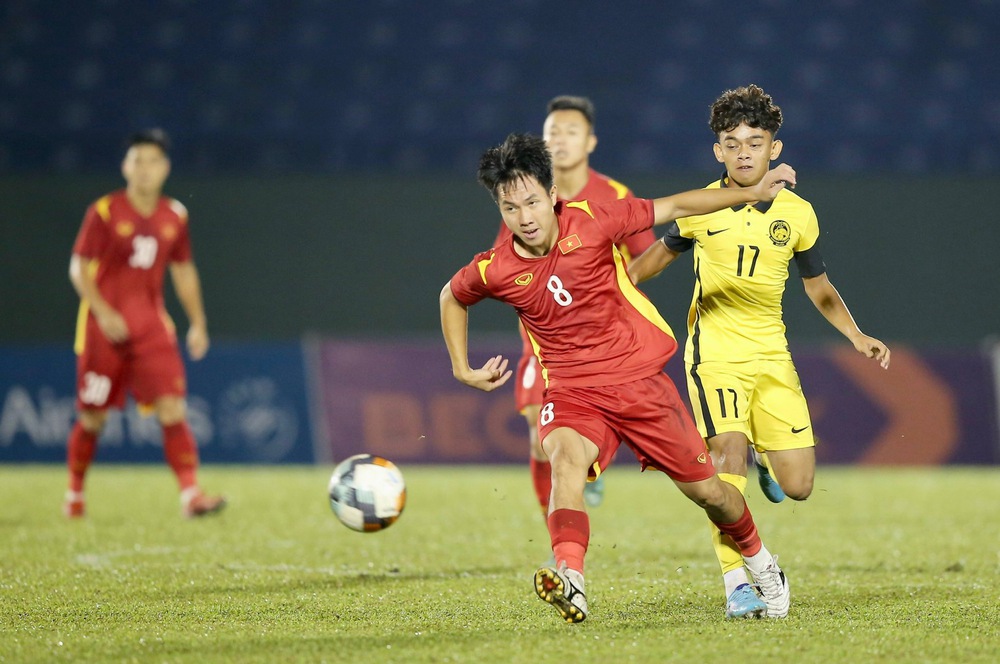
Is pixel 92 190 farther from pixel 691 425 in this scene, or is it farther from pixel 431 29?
pixel 691 425

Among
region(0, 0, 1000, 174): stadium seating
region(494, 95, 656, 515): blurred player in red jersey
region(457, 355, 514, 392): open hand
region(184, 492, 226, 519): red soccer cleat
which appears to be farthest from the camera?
region(0, 0, 1000, 174): stadium seating

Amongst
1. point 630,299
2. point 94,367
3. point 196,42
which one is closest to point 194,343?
point 94,367

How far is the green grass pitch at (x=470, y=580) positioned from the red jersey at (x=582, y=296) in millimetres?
916

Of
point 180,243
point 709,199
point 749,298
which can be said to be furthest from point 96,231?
point 709,199

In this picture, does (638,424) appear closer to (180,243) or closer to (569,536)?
(569,536)

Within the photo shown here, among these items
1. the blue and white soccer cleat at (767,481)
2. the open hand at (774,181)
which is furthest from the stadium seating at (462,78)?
the open hand at (774,181)

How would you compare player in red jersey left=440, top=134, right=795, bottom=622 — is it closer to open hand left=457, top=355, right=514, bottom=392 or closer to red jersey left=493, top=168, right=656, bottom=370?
open hand left=457, top=355, right=514, bottom=392

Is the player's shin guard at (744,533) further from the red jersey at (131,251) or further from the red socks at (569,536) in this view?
the red jersey at (131,251)

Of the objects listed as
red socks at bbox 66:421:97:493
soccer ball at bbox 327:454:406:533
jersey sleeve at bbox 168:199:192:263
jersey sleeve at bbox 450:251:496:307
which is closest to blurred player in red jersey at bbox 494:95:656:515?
soccer ball at bbox 327:454:406:533

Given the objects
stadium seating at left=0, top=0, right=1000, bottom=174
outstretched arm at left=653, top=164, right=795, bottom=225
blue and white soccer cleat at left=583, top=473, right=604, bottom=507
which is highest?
stadium seating at left=0, top=0, right=1000, bottom=174

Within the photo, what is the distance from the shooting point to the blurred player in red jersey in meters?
6.38

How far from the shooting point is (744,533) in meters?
4.84

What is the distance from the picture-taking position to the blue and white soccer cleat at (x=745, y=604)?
186 inches

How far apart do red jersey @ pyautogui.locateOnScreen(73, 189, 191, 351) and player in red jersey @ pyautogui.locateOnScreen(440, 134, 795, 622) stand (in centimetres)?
433
